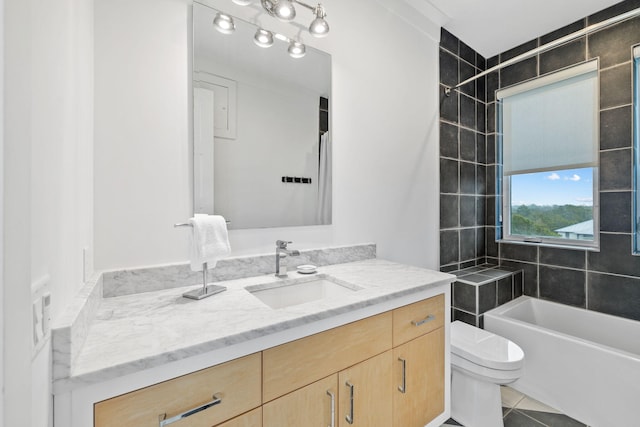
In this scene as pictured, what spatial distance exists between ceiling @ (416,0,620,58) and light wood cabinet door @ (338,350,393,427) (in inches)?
92.7

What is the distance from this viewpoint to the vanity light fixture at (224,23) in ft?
4.29

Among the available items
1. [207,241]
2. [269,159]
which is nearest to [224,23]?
[269,159]

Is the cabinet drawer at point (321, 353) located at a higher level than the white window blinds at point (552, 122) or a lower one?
lower

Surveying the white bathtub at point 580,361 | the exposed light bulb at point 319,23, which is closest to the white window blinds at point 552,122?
the white bathtub at point 580,361

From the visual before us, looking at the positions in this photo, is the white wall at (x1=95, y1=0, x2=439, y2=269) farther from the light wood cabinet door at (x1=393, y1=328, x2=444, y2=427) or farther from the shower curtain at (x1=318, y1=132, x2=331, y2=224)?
the light wood cabinet door at (x1=393, y1=328, x2=444, y2=427)

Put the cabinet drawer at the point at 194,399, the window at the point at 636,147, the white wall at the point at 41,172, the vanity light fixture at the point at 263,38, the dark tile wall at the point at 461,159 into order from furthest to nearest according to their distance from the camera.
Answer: the dark tile wall at the point at 461,159, the window at the point at 636,147, the vanity light fixture at the point at 263,38, the cabinet drawer at the point at 194,399, the white wall at the point at 41,172

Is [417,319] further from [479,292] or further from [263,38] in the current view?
[263,38]

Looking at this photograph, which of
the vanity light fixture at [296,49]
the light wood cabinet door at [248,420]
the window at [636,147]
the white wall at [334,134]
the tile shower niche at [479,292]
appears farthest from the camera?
the tile shower niche at [479,292]

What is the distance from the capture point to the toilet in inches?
57.2

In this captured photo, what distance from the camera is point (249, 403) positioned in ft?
2.68

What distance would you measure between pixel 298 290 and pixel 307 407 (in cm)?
52

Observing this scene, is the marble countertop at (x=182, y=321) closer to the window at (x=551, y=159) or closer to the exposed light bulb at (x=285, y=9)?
the exposed light bulb at (x=285, y=9)

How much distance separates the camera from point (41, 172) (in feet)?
1.94

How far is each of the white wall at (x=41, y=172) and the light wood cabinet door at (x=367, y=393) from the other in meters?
0.84
